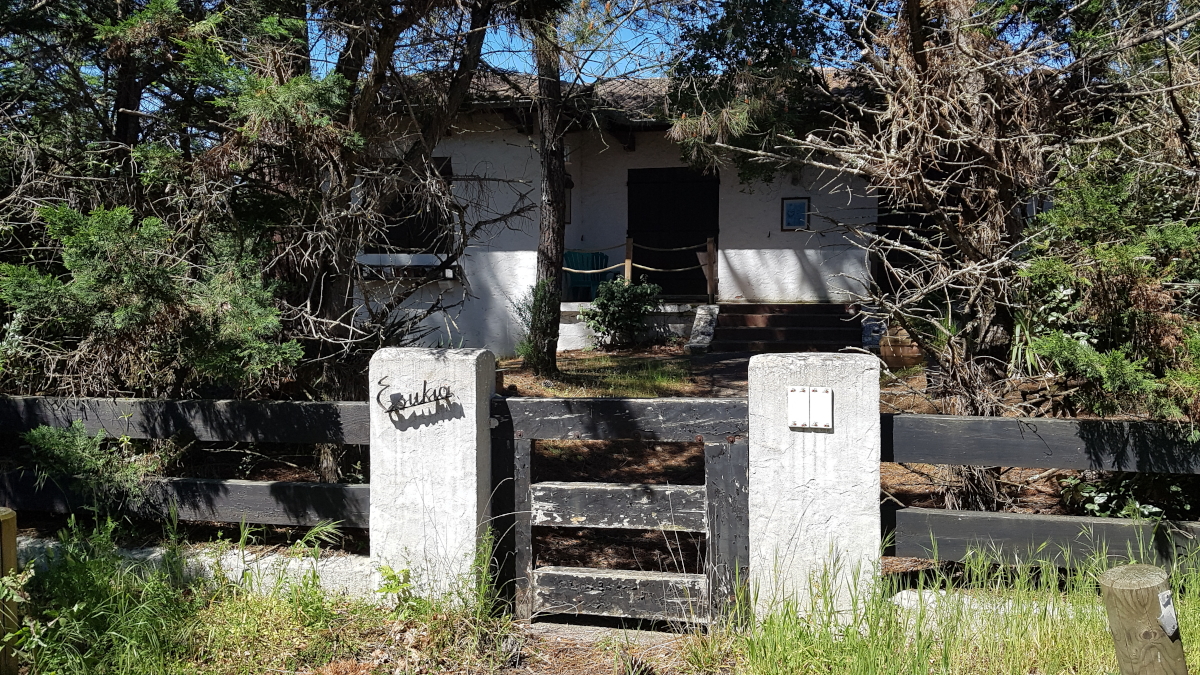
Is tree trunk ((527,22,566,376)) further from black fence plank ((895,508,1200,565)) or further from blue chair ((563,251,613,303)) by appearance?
black fence plank ((895,508,1200,565))

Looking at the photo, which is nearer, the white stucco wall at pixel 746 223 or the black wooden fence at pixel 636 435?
the black wooden fence at pixel 636 435

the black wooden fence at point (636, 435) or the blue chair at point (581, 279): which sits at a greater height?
the blue chair at point (581, 279)

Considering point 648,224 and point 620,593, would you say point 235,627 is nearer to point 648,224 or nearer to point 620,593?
point 620,593

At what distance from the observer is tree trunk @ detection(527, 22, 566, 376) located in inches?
392

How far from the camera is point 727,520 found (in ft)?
13.1

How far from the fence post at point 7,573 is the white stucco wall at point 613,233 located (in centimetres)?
940

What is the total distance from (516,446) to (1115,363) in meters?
2.60

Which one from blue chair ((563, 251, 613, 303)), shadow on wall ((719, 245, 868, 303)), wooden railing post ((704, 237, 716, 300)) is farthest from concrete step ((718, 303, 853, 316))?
blue chair ((563, 251, 613, 303))

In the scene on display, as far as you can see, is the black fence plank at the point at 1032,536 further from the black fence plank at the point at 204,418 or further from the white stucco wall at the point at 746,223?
the white stucco wall at the point at 746,223

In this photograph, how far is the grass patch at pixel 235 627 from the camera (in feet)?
11.9

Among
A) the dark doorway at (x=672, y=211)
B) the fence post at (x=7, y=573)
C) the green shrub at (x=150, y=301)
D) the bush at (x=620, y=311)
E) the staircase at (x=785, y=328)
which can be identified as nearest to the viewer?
the fence post at (x=7, y=573)

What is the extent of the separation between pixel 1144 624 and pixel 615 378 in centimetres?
765

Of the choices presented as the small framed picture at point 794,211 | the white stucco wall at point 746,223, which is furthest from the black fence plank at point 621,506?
the small framed picture at point 794,211

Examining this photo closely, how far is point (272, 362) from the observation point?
4230 millimetres
